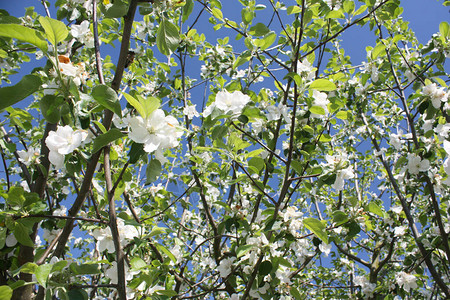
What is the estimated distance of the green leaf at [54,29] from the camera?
866 millimetres

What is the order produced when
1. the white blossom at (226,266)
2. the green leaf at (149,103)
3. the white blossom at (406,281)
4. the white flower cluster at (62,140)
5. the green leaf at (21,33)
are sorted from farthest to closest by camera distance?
the white blossom at (406,281) < the white blossom at (226,266) < the white flower cluster at (62,140) < the green leaf at (149,103) < the green leaf at (21,33)

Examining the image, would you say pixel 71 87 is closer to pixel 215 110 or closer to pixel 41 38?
pixel 41 38

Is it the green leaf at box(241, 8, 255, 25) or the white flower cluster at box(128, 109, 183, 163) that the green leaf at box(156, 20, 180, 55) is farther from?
the green leaf at box(241, 8, 255, 25)

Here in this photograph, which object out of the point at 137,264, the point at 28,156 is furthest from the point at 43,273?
the point at 28,156

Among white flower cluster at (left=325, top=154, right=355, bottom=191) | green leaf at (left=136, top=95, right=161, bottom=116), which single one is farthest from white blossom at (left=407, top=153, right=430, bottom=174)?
green leaf at (left=136, top=95, right=161, bottom=116)

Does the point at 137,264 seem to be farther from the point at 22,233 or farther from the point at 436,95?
the point at 436,95

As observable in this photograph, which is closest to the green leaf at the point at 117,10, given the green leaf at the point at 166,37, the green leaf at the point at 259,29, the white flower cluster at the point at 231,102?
the green leaf at the point at 166,37

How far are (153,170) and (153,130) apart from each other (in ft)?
0.51

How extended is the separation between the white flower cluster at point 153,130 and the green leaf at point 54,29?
1.02 feet

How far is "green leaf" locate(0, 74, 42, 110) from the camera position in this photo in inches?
32.2

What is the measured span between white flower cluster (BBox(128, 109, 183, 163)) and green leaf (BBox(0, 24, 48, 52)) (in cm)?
33

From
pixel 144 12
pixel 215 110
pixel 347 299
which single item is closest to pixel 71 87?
pixel 144 12

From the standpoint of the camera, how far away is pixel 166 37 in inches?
46.2

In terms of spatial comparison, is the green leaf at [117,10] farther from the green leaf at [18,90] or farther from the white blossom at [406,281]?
the white blossom at [406,281]
